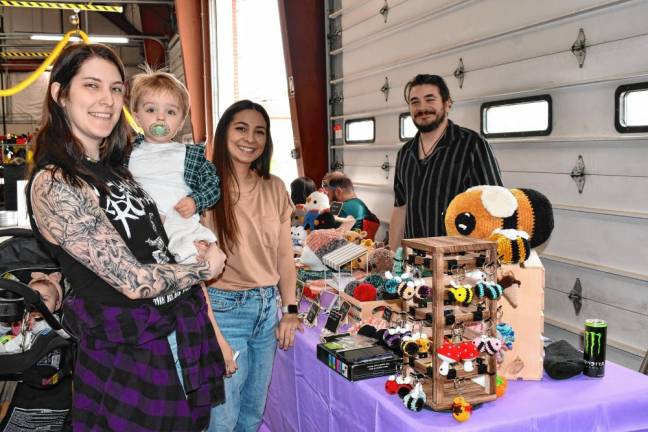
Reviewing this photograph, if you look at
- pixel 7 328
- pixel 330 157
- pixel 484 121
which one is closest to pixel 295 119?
pixel 330 157

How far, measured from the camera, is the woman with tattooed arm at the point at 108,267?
4.85ft

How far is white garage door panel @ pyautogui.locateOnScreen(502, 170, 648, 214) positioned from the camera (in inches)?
131

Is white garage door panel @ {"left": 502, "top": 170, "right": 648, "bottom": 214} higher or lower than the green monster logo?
higher

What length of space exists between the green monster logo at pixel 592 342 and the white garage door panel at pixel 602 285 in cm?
161

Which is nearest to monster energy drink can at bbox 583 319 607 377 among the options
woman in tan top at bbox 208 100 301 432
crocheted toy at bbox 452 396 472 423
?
crocheted toy at bbox 452 396 472 423

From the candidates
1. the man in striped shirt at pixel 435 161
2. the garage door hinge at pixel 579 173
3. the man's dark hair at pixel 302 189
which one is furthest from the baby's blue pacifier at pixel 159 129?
the man's dark hair at pixel 302 189

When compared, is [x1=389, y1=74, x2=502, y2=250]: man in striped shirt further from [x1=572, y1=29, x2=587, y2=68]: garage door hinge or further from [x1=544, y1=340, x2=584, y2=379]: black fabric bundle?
[x1=544, y1=340, x2=584, y2=379]: black fabric bundle

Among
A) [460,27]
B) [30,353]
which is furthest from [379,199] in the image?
[30,353]

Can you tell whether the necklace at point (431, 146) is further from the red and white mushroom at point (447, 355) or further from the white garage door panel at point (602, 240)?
the red and white mushroom at point (447, 355)

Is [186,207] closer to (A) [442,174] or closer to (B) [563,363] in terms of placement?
(B) [563,363]

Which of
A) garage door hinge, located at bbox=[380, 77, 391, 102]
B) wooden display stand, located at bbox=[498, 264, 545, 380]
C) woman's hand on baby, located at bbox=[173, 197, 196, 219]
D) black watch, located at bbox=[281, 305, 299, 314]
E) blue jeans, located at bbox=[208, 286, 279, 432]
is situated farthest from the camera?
garage door hinge, located at bbox=[380, 77, 391, 102]

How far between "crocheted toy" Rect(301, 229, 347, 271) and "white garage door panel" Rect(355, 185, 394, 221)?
127 inches

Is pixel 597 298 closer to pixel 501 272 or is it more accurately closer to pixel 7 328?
pixel 501 272

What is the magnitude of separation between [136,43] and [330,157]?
46.5ft
